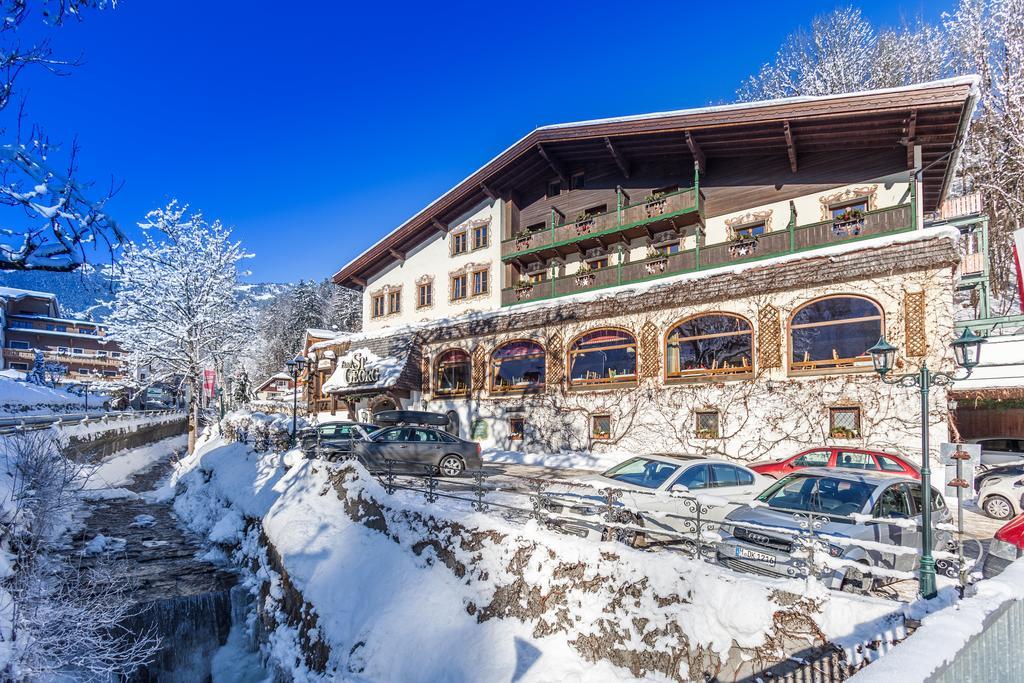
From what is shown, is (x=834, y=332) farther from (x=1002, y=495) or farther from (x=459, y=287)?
(x=459, y=287)

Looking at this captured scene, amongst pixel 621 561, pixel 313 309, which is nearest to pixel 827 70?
pixel 621 561

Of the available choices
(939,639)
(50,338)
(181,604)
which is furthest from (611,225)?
(50,338)

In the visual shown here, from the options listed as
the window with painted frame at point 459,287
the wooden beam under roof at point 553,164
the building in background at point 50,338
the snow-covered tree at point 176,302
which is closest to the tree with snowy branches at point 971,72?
the wooden beam under roof at point 553,164

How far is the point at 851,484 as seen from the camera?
8562 mm

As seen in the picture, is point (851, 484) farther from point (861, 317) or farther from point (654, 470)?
point (861, 317)

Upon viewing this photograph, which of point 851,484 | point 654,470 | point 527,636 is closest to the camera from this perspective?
point 527,636

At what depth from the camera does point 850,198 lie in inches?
783

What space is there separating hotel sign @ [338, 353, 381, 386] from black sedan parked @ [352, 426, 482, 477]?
12575 millimetres

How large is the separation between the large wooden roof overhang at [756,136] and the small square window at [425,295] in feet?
13.2

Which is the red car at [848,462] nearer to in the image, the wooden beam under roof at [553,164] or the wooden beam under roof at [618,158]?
the wooden beam under roof at [618,158]

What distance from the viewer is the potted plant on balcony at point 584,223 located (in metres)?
25.4

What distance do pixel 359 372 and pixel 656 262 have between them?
1678 cm

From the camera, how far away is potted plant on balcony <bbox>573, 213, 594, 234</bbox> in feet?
83.5

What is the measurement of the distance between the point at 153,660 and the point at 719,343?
1828 cm
